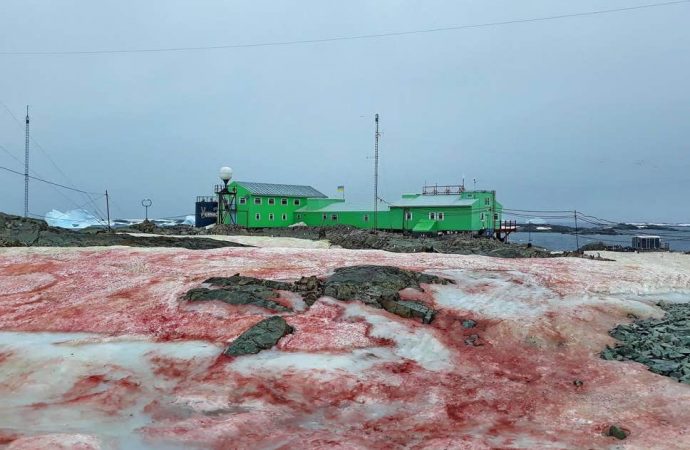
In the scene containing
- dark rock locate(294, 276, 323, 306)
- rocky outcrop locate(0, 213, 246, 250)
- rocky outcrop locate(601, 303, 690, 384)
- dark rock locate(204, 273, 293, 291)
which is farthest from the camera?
rocky outcrop locate(0, 213, 246, 250)

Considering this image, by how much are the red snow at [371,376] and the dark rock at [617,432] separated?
12 centimetres

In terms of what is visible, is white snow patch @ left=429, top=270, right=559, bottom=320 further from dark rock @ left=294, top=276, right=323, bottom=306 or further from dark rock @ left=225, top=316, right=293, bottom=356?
dark rock @ left=225, top=316, right=293, bottom=356

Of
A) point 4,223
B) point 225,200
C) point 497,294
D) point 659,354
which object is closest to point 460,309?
point 497,294

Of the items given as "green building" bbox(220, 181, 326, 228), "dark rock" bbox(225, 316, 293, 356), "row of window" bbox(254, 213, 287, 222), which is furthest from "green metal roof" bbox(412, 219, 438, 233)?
"dark rock" bbox(225, 316, 293, 356)

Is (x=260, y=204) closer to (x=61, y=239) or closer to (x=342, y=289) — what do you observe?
(x=61, y=239)

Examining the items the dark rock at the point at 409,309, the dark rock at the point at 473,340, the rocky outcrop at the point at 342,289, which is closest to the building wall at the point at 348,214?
the rocky outcrop at the point at 342,289

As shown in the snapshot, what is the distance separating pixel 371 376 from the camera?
11.6 metres

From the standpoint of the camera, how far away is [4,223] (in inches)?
1411

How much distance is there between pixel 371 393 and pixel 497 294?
7755 mm

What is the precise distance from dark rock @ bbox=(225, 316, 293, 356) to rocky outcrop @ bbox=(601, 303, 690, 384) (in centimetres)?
820

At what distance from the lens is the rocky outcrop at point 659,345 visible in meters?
11.6

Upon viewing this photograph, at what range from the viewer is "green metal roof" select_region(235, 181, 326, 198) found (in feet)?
234

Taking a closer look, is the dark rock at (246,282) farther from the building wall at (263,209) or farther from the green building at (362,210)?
the building wall at (263,209)

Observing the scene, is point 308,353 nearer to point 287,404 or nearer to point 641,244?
point 287,404
